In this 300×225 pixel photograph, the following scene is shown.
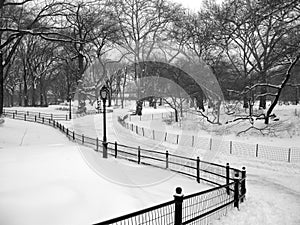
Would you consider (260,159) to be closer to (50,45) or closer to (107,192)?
(107,192)

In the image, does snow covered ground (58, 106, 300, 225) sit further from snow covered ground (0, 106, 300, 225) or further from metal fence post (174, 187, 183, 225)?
metal fence post (174, 187, 183, 225)

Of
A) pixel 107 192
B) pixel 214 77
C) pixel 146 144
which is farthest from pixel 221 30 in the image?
pixel 214 77

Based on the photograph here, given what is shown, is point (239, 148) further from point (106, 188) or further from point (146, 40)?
point (146, 40)

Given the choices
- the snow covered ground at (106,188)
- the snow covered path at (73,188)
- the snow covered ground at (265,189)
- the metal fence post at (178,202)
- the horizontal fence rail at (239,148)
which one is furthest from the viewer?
the horizontal fence rail at (239,148)

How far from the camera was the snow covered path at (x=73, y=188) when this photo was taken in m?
6.20

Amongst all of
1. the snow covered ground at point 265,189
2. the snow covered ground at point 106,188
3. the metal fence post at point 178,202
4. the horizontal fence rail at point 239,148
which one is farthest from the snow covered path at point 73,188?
the horizontal fence rail at point 239,148

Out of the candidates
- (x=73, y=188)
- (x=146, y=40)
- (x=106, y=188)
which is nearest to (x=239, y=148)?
(x=106, y=188)

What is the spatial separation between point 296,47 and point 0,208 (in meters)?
11.6

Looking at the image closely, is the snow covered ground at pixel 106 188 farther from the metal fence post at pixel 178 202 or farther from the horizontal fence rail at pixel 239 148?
the horizontal fence rail at pixel 239 148

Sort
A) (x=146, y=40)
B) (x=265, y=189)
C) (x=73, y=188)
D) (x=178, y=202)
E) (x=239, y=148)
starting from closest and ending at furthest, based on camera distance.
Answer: (x=178, y=202) → (x=73, y=188) → (x=265, y=189) → (x=239, y=148) → (x=146, y=40)

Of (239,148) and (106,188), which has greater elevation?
(106,188)

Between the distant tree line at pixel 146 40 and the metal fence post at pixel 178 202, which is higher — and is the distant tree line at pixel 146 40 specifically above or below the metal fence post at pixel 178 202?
above

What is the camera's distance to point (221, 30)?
36.0 ft

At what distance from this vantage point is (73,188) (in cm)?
760
